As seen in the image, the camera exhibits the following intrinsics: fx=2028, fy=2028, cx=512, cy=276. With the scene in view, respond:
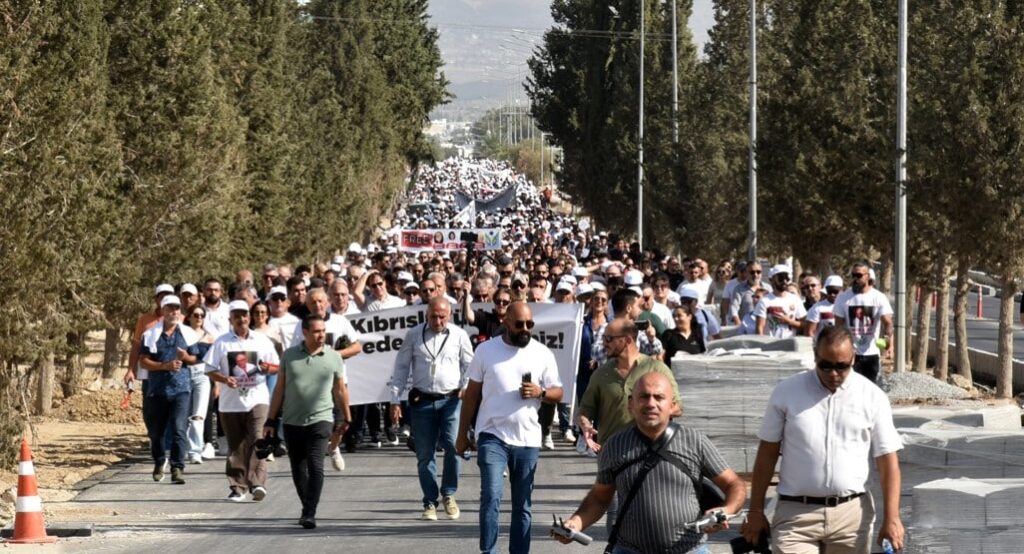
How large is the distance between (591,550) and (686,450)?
5.13 metres

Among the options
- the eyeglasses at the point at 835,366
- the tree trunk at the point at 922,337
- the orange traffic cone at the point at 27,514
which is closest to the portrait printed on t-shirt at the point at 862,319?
the orange traffic cone at the point at 27,514

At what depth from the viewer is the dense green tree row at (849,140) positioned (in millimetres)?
28750

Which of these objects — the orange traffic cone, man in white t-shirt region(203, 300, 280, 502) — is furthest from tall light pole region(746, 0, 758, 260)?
the orange traffic cone

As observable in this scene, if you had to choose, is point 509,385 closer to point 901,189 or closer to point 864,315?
point 864,315

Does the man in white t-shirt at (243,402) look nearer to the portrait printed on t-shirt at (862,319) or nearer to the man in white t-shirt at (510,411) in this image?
the man in white t-shirt at (510,411)

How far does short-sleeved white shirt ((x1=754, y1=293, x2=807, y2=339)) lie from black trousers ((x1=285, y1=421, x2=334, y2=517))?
7.16m

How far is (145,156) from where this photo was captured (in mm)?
30406

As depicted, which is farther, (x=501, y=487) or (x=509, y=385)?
(x=509, y=385)

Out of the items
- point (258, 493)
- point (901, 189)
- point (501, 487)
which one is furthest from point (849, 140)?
point (501, 487)

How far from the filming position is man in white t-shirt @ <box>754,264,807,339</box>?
2025 cm

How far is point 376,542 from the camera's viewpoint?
13664 mm

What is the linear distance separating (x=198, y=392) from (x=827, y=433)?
11.3 metres

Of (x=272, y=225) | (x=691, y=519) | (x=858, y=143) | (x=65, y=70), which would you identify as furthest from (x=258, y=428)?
(x=272, y=225)

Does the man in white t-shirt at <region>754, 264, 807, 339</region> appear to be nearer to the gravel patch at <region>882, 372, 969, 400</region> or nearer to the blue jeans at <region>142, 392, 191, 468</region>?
the gravel patch at <region>882, 372, 969, 400</region>
